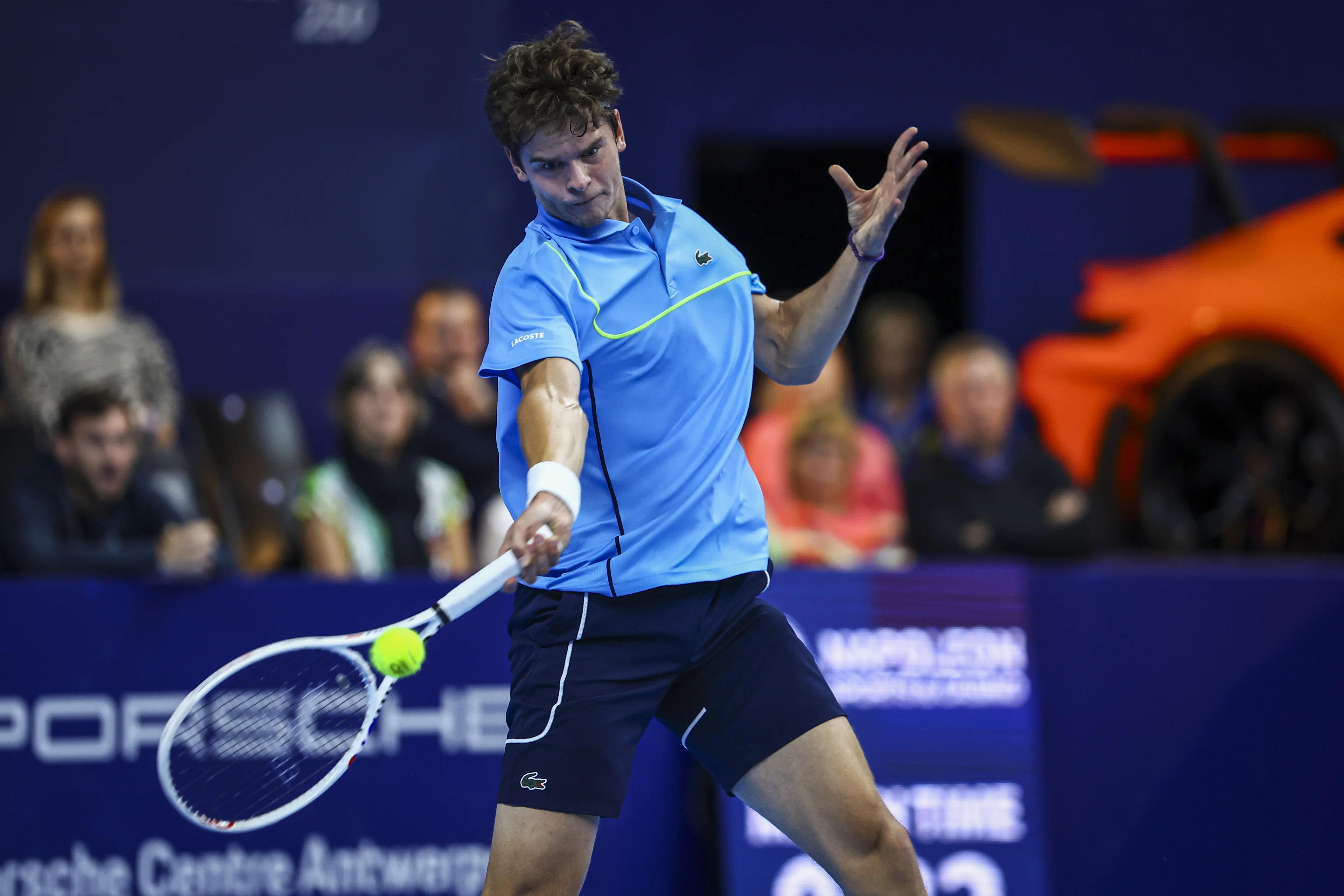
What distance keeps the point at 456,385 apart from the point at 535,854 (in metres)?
3.35

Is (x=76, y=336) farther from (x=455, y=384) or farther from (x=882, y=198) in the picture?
(x=882, y=198)

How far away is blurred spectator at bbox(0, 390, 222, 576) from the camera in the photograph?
4.63m

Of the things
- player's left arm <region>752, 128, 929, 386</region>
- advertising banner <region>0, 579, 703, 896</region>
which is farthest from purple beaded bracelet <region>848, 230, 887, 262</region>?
advertising banner <region>0, 579, 703, 896</region>

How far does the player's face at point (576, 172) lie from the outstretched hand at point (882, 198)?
447 millimetres

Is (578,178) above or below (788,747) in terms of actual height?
above

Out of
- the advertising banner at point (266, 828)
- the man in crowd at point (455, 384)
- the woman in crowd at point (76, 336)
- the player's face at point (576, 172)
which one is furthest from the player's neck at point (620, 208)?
the woman in crowd at point (76, 336)

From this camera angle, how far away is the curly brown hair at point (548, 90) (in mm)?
2719

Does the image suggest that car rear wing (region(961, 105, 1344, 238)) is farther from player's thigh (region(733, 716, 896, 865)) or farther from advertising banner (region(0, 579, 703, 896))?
player's thigh (region(733, 716, 896, 865))

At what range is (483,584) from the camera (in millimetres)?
2564

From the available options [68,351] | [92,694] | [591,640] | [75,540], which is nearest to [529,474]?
[591,640]

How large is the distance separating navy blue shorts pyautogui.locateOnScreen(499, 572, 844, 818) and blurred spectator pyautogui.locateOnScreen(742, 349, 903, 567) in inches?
89.3

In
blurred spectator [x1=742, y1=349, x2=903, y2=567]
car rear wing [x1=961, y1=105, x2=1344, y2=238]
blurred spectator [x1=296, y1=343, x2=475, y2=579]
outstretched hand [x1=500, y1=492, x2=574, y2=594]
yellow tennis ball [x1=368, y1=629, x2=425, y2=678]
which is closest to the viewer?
outstretched hand [x1=500, y1=492, x2=574, y2=594]

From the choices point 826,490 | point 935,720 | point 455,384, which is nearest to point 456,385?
point 455,384

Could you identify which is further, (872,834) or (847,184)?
(847,184)
